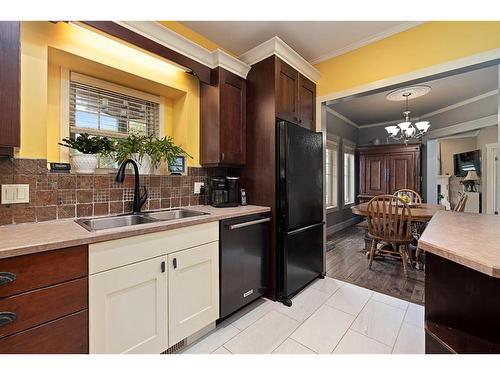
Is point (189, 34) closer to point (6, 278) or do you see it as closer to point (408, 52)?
point (408, 52)

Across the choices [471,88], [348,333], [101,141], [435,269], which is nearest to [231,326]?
[348,333]

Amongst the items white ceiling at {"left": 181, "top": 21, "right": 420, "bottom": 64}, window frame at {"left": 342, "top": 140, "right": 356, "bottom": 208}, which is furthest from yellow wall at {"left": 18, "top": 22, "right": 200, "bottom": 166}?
window frame at {"left": 342, "top": 140, "right": 356, "bottom": 208}

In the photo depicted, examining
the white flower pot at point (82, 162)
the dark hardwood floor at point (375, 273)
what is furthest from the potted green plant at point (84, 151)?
the dark hardwood floor at point (375, 273)

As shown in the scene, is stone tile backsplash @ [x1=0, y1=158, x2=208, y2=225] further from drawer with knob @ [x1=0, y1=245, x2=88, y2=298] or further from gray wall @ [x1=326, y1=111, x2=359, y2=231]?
gray wall @ [x1=326, y1=111, x2=359, y2=231]

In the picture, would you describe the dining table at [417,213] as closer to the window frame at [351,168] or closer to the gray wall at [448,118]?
the window frame at [351,168]

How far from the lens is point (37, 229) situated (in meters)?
1.18

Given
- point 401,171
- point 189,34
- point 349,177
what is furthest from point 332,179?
point 189,34

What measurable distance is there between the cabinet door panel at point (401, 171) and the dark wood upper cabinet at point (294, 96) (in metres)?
3.47

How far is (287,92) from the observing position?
7.17 feet

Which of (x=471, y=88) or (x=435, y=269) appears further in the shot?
(x=471, y=88)

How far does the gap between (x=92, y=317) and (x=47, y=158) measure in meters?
1.13
